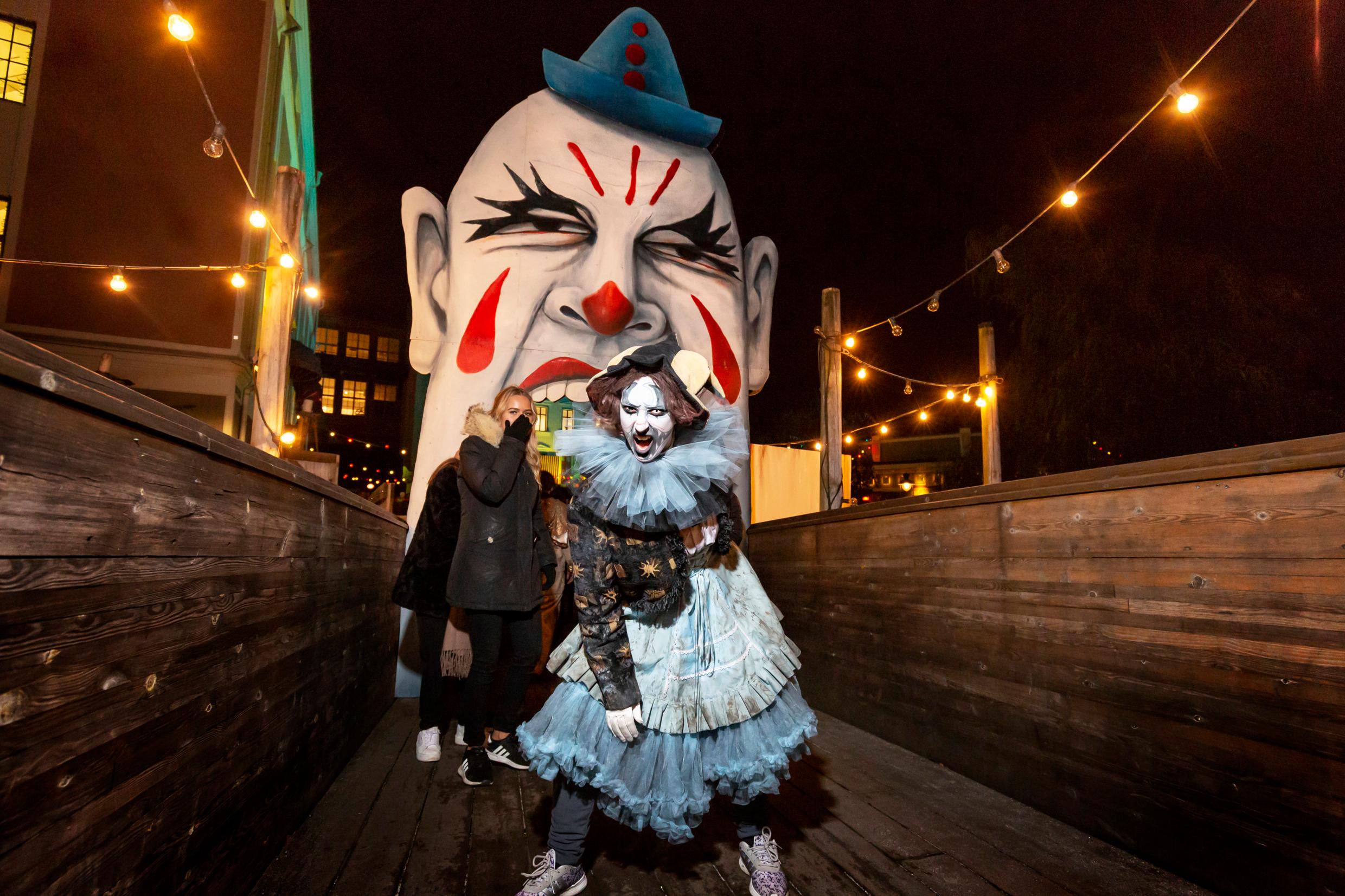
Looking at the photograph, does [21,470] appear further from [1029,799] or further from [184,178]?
[184,178]

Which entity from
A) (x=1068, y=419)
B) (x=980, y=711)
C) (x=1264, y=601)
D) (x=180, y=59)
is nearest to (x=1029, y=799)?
(x=980, y=711)

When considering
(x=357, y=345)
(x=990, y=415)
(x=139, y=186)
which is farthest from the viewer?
(x=357, y=345)

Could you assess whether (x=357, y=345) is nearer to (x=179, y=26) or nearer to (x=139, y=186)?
(x=139, y=186)

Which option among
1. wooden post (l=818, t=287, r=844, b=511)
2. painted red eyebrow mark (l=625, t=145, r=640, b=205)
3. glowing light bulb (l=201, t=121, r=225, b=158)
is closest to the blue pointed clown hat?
painted red eyebrow mark (l=625, t=145, r=640, b=205)

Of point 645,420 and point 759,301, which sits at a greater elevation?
point 759,301

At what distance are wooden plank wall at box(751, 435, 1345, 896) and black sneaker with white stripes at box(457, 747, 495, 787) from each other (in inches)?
76.0

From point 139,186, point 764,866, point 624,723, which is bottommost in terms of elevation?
point 764,866

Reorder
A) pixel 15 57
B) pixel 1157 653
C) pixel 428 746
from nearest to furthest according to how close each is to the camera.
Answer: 1. pixel 1157 653
2. pixel 428 746
3. pixel 15 57

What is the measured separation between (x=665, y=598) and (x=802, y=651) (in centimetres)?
294

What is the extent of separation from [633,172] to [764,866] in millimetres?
4522

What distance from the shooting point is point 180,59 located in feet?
31.3

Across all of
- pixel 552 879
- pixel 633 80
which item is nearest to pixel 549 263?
pixel 633 80

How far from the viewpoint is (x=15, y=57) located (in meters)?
8.73

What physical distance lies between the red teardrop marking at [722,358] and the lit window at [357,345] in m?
24.7
